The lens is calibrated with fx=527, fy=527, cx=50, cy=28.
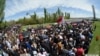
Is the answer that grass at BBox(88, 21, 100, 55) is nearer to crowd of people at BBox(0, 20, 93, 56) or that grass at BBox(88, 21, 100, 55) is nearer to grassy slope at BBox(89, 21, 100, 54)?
grassy slope at BBox(89, 21, 100, 54)

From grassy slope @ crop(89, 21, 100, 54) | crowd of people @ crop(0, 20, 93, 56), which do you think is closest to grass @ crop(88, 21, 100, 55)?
grassy slope @ crop(89, 21, 100, 54)

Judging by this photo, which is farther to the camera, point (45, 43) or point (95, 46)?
point (95, 46)

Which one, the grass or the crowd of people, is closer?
the crowd of people

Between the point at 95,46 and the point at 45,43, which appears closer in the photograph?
the point at 45,43

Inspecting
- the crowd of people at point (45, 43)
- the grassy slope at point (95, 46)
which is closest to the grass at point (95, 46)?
the grassy slope at point (95, 46)

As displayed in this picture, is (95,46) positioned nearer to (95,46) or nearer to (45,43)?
(95,46)

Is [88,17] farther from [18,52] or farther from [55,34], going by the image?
[18,52]

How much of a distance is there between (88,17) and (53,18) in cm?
315

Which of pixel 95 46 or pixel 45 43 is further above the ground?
pixel 45 43

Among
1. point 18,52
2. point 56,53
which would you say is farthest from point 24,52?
point 56,53

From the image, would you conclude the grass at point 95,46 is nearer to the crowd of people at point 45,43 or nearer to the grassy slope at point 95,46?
the grassy slope at point 95,46

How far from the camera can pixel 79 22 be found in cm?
4072

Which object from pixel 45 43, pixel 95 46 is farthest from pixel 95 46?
pixel 45 43

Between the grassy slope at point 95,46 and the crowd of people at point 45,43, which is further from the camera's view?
the grassy slope at point 95,46
